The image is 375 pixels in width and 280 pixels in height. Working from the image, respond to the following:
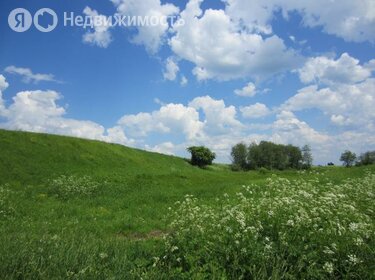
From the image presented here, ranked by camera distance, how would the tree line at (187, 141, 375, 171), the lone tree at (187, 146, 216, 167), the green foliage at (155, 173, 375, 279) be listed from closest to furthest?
1. the green foliage at (155, 173, 375, 279)
2. the lone tree at (187, 146, 216, 167)
3. the tree line at (187, 141, 375, 171)

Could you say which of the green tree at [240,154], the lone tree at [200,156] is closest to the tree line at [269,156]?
the green tree at [240,154]

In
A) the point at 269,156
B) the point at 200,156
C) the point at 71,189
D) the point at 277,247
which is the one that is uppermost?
the point at 269,156

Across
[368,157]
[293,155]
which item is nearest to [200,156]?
[293,155]

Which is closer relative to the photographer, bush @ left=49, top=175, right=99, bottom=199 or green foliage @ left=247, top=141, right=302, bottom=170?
bush @ left=49, top=175, right=99, bottom=199

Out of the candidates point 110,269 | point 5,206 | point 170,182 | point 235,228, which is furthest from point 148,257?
point 170,182

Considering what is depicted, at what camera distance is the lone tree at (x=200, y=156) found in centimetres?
8550

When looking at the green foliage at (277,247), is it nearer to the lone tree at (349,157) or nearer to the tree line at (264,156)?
the tree line at (264,156)

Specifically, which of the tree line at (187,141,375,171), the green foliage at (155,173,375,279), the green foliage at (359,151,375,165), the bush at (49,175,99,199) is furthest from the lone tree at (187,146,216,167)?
the green foliage at (155,173,375,279)

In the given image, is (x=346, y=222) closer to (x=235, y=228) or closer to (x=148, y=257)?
(x=235, y=228)

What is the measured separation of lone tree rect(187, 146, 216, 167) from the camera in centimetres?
8550

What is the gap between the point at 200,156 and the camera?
85.4 metres

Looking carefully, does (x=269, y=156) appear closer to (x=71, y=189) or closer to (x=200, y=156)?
(x=200, y=156)

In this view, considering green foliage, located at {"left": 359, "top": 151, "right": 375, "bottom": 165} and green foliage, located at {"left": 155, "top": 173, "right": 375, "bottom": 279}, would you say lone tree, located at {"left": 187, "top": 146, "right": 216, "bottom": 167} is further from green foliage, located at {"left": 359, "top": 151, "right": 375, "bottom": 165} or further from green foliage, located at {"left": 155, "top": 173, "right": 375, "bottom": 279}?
green foliage, located at {"left": 155, "top": 173, "right": 375, "bottom": 279}

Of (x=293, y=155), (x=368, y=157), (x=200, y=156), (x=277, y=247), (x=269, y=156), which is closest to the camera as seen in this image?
(x=277, y=247)
